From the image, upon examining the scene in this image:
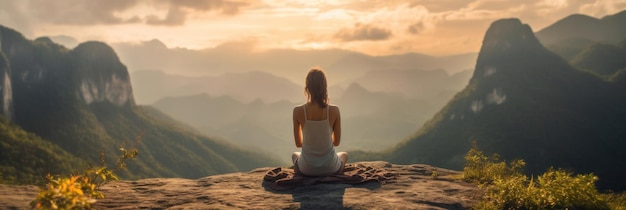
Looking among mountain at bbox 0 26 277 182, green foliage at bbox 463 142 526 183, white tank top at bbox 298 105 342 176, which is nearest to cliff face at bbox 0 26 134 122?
mountain at bbox 0 26 277 182

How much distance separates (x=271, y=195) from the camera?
26.9 feet

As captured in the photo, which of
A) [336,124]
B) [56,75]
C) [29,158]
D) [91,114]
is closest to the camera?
[336,124]

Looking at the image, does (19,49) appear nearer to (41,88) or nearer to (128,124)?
(41,88)

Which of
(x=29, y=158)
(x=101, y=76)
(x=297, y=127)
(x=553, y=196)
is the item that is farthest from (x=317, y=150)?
(x=101, y=76)

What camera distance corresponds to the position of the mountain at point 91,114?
123 meters

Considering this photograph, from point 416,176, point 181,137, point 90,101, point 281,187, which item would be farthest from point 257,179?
point 90,101

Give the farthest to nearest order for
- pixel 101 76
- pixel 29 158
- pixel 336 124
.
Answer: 1. pixel 101 76
2. pixel 29 158
3. pixel 336 124

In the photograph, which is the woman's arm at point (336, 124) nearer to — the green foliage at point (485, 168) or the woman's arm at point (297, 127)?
the woman's arm at point (297, 127)

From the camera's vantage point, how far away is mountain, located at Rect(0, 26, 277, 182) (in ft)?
402

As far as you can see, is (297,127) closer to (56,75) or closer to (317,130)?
(317,130)

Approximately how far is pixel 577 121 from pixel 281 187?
5900 inches

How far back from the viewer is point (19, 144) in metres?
91.8

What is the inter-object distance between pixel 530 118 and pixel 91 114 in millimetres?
143045

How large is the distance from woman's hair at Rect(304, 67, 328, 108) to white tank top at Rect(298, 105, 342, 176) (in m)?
0.29
